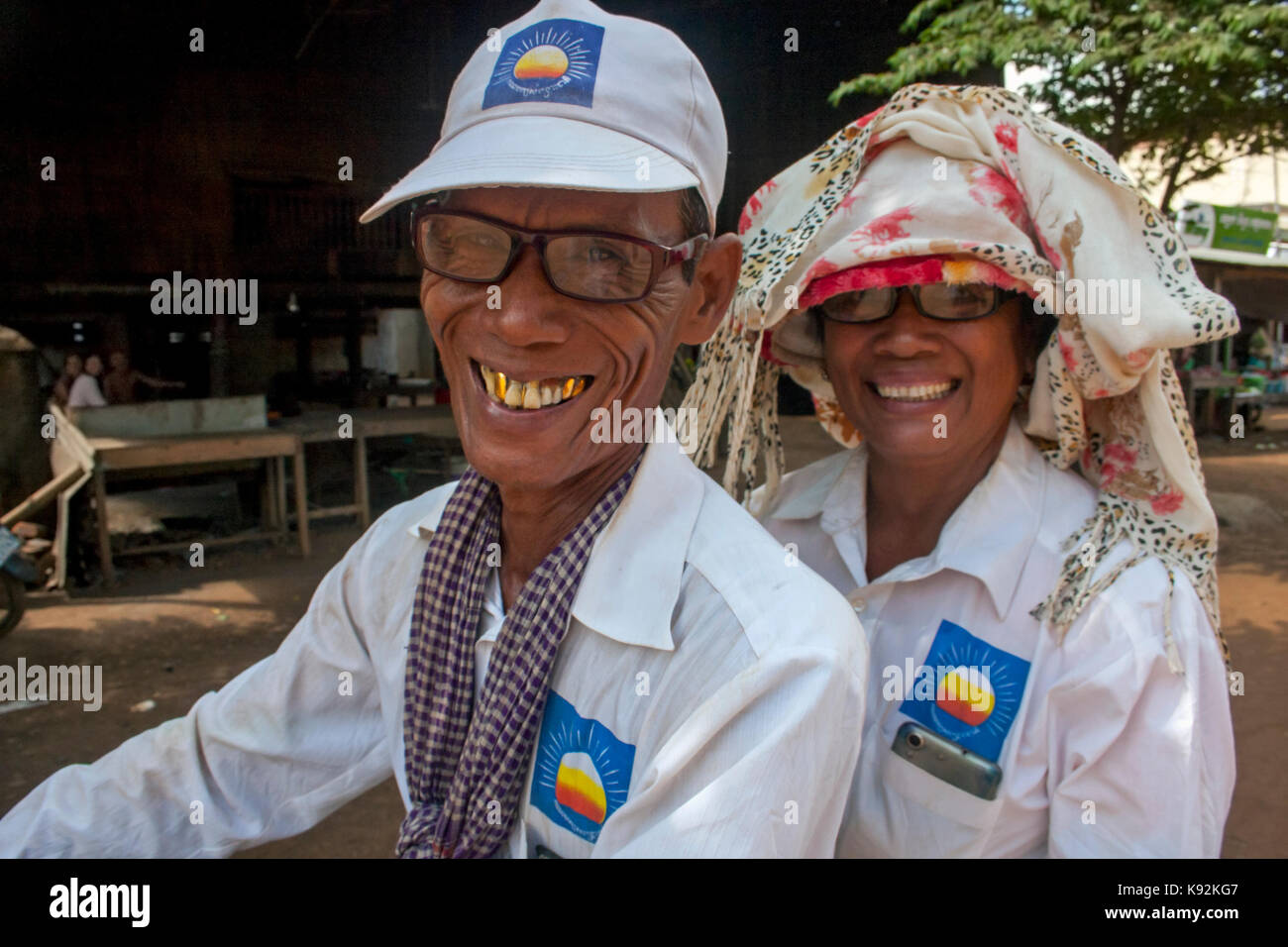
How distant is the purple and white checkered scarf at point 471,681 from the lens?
4.03 ft

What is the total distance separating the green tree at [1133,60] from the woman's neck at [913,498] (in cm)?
478

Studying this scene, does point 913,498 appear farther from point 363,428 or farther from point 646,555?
point 363,428

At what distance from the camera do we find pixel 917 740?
1.58 meters

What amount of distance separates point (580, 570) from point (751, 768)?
14.5 inches

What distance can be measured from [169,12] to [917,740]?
889 centimetres

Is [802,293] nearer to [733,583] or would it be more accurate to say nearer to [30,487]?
[733,583]

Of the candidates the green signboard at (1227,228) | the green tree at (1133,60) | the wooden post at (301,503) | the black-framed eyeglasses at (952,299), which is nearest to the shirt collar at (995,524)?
the black-framed eyeglasses at (952,299)

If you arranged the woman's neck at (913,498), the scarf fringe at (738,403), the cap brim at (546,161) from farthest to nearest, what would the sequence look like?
the scarf fringe at (738,403) < the woman's neck at (913,498) < the cap brim at (546,161)

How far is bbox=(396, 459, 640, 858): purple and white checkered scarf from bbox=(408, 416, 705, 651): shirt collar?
33mm

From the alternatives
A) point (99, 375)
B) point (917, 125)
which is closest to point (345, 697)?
point (917, 125)

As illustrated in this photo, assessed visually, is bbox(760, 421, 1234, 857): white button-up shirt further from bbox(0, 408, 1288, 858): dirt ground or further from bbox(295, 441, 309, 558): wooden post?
bbox(295, 441, 309, 558): wooden post

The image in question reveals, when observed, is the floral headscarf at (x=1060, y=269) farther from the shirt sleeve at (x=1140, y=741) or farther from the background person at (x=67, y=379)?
the background person at (x=67, y=379)

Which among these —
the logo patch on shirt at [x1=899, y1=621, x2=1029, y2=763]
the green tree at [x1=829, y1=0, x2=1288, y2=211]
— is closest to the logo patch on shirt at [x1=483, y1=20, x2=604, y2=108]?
the logo patch on shirt at [x1=899, y1=621, x2=1029, y2=763]

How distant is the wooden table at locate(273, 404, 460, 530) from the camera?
25.4 ft
